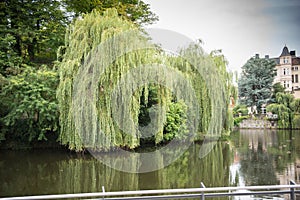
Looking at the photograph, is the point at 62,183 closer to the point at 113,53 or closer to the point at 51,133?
the point at 113,53

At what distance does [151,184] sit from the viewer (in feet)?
22.5

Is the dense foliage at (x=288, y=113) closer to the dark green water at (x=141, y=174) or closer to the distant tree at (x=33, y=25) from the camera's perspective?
the dark green water at (x=141, y=174)

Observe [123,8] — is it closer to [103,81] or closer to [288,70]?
[103,81]

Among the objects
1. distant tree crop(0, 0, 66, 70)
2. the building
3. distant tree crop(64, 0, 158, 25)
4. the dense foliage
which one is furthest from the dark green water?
the building

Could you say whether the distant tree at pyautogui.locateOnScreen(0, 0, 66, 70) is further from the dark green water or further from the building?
the building

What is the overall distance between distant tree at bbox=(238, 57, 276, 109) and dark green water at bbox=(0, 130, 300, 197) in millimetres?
17112

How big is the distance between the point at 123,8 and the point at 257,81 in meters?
16.9

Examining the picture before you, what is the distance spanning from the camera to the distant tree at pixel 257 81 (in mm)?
27641

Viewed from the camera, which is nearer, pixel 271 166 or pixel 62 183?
pixel 62 183

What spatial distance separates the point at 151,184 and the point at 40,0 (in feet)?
39.1

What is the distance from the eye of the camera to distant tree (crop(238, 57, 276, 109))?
2764 centimetres

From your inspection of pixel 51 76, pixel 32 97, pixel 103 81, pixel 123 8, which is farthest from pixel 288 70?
pixel 32 97

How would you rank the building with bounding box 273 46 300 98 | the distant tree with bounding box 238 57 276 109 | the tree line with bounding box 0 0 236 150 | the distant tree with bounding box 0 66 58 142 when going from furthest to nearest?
1. the building with bounding box 273 46 300 98
2. the distant tree with bounding box 238 57 276 109
3. the distant tree with bounding box 0 66 58 142
4. the tree line with bounding box 0 0 236 150

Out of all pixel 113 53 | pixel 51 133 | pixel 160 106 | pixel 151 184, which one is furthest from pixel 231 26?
pixel 151 184
